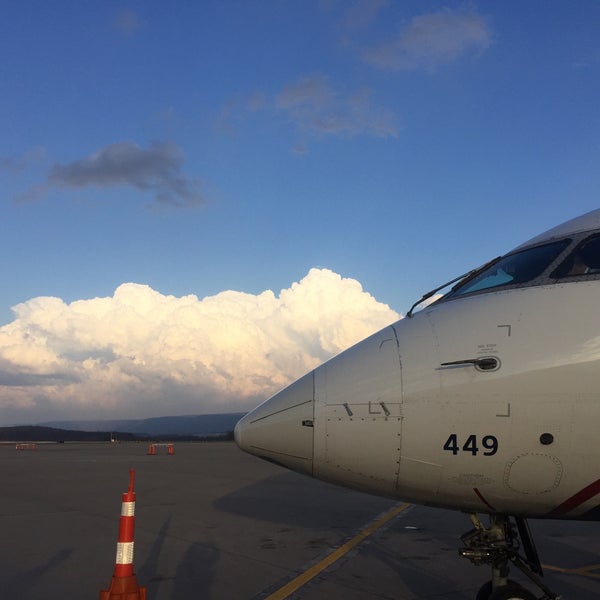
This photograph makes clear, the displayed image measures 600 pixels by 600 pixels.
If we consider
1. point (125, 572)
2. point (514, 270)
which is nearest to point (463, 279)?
point (514, 270)

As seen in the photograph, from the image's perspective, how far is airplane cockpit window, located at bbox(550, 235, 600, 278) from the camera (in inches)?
187

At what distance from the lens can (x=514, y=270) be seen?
16.8ft

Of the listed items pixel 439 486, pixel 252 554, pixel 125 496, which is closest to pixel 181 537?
pixel 252 554

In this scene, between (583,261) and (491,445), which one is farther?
(583,261)

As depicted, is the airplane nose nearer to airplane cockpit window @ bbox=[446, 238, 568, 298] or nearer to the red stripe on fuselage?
airplane cockpit window @ bbox=[446, 238, 568, 298]

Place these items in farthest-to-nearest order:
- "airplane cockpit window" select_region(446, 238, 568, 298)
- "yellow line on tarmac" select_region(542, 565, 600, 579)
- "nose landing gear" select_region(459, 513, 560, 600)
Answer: "yellow line on tarmac" select_region(542, 565, 600, 579)
"airplane cockpit window" select_region(446, 238, 568, 298)
"nose landing gear" select_region(459, 513, 560, 600)

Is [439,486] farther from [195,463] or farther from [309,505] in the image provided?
[195,463]

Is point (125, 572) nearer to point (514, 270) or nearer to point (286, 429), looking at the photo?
point (286, 429)

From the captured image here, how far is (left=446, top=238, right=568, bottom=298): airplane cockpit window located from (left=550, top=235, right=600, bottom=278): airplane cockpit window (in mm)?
123

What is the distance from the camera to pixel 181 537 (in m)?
9.34

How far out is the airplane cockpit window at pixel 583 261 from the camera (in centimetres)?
475

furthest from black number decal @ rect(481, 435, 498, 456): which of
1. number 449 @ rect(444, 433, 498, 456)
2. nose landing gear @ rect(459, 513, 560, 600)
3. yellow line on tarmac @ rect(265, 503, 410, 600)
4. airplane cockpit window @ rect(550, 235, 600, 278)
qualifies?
yellow line on tarmac @ rect(265, 503, 410, 600)

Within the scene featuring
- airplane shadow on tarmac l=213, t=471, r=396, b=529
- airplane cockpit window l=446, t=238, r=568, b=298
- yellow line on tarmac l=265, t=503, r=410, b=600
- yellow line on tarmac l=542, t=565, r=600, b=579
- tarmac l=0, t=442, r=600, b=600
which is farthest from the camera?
airplane shadow on tarmac l=213, t=471, r=396, b=529

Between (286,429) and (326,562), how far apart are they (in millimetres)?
4061
